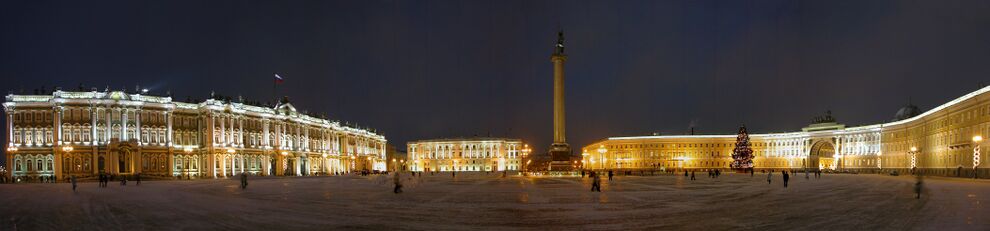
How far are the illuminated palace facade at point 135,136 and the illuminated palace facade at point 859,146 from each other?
52367 millimetres

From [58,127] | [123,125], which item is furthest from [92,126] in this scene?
[58,127]

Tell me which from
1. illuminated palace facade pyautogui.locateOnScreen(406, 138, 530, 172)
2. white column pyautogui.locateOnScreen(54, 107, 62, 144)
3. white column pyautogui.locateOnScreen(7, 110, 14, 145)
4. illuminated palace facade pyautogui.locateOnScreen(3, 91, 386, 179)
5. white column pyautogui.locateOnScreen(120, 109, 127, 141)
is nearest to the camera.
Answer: white column pyautogui.locateOnScreen(54, 107, 62, 144)

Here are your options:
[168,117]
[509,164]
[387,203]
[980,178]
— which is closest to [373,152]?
[509,164]

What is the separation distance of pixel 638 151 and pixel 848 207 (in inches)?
5735

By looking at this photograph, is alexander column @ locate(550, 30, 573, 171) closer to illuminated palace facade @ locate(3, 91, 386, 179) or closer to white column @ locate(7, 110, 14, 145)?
illuminated palace facade @ locate(3, 91, 386, 179)

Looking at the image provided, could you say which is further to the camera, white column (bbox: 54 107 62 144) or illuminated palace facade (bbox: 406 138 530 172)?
illuminated palace facade (bbox: 406 138 530 172)

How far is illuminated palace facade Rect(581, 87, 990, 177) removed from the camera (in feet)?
221

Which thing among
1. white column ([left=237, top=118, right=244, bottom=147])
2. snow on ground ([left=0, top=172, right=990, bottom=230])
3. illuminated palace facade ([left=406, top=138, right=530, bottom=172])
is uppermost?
white column ([left=237, top=118, right=244, bottom=147])

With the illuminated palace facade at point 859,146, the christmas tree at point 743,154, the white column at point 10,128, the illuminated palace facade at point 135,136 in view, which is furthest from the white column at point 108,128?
the christmas tree at point 743,154

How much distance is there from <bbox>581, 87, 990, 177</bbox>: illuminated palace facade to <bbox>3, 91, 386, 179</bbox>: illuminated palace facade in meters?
52.4

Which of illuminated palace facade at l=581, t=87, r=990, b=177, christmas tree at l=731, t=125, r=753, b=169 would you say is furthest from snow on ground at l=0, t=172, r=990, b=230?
christmas tree at l=731, t=125, r=753, b=169

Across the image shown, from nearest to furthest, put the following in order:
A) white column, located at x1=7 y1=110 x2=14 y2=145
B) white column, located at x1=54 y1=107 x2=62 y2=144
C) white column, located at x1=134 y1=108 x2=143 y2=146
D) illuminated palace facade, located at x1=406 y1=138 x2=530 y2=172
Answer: white column, located at x1=54 y1=107 x2=62 y2=144 < white column, located at x1=7 y1=110 x2=14 y2=145 < white column, located at x1=134 y1=108 x2=143 y2=146 < illuminated palace facade, located at x1=406 y1=138 x2=530 y2=172

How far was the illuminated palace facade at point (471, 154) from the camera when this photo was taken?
17562 centimetres

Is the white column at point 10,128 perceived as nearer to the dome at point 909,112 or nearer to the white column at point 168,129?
the white column at point 168,129
